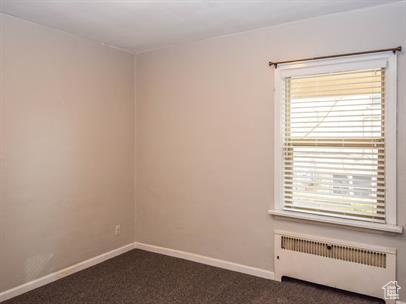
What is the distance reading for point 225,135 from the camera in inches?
140

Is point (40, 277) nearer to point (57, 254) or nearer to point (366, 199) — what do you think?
point (57, 254)

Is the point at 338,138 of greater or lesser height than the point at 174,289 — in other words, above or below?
above

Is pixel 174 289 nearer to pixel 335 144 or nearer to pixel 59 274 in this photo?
pixel 59 274

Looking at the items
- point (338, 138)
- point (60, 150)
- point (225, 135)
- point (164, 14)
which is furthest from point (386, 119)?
point (60, 150)

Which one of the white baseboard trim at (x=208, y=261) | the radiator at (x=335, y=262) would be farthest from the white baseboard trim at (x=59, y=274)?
the radiator at (x=335, y=262)

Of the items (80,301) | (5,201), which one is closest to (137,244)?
(80,301)

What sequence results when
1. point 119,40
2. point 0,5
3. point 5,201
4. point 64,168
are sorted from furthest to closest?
point 119,40
point 64,168
point 5,201
point 0,5

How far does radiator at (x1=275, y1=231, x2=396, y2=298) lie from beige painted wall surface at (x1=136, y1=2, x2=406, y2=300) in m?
0.08

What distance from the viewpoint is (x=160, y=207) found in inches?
160

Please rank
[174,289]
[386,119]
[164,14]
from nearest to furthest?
[386,119]
[164,14]
[174,289]

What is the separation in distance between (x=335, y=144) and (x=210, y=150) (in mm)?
1292

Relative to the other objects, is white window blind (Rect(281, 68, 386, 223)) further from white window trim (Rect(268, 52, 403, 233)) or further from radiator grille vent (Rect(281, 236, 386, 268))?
radiator grille vent (Rect(281, 236, 386, 268))

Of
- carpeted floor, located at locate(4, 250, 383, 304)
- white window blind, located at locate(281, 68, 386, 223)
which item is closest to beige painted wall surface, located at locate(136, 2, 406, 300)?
white window blind, located at locate(281, 68, 386, 223)

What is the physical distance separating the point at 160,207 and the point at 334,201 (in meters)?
2.02
